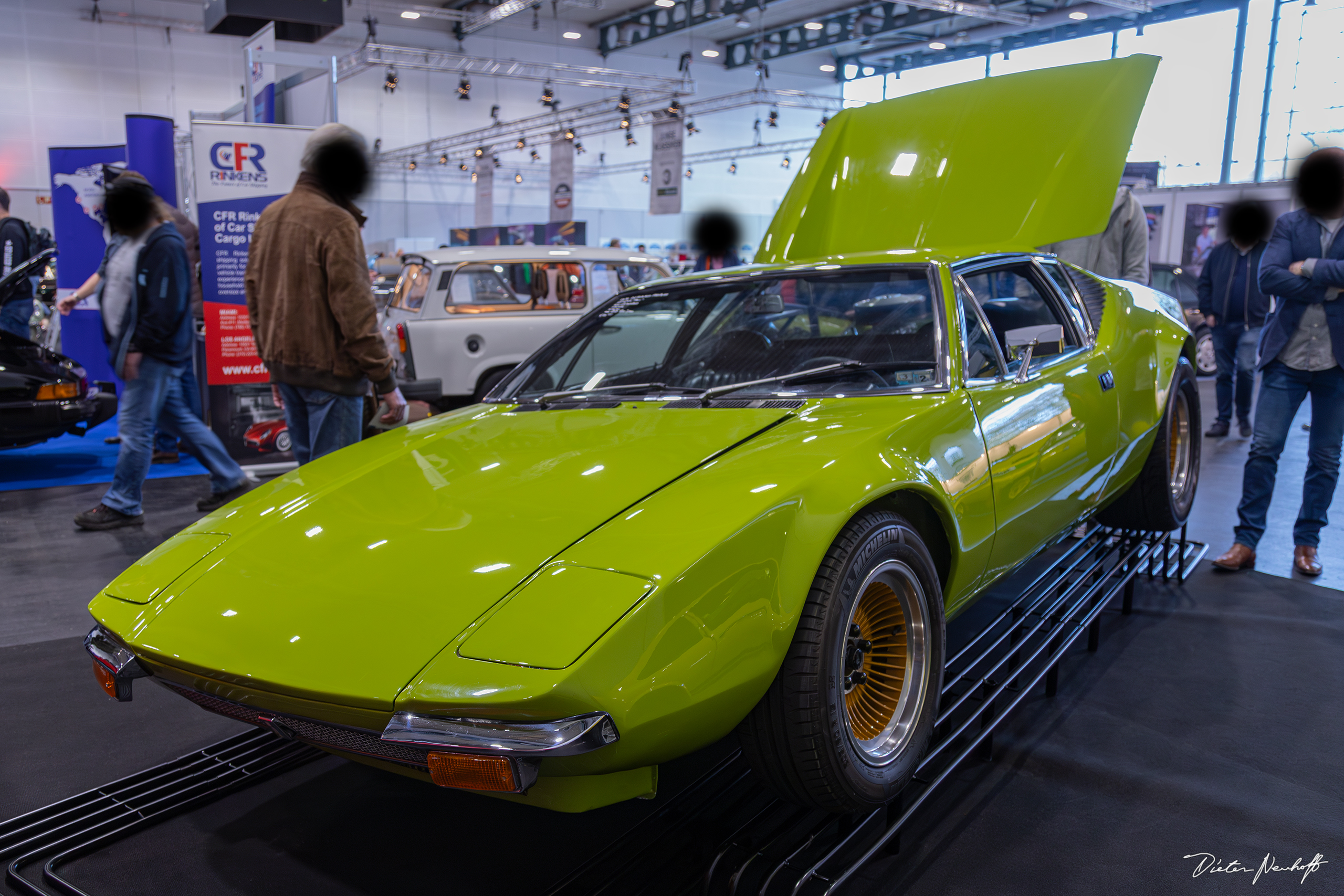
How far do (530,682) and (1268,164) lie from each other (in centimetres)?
1941

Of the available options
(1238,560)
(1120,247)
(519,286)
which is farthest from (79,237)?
(1238,560)

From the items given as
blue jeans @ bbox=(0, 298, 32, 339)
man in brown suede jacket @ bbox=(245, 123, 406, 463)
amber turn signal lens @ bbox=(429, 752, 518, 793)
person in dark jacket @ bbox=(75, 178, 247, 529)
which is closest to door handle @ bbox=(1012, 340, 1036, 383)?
amber turn signal lens @ bbox=(429, 752, 518, 793)

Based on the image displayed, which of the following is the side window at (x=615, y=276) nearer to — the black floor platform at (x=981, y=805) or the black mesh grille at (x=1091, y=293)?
the black mesh grille at (x=1091, y=293)

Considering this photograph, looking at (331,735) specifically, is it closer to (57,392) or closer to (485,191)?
(57,392)

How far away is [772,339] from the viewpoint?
280 cm

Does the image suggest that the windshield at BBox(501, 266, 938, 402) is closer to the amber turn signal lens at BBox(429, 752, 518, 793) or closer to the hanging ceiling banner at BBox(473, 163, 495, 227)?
the amber turn signal lens at BBox(429, 752, 518, 793)

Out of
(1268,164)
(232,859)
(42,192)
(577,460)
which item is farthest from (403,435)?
(1268,164)

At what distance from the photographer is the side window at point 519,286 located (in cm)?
708

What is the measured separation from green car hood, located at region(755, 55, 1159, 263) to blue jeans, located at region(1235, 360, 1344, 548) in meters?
1.02

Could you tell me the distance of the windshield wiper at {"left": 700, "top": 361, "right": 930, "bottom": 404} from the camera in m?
2.41

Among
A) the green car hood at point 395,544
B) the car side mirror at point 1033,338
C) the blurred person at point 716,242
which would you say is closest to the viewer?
the green car hood at point 395,544

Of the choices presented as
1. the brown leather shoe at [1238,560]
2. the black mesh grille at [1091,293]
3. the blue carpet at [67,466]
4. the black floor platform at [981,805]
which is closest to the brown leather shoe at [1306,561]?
the brown leather shoe at [1238,560]

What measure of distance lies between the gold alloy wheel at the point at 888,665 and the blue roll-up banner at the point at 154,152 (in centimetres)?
655

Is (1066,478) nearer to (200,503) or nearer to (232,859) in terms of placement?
(232,859)
